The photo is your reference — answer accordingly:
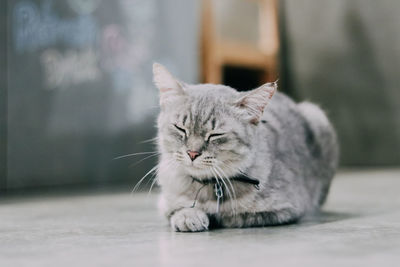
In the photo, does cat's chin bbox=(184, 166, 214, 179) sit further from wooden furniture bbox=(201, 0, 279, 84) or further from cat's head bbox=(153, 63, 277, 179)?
wooden furniture bbox=(201, 0, 279, 84)

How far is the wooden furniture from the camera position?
4906 mm

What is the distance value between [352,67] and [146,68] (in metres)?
2.61

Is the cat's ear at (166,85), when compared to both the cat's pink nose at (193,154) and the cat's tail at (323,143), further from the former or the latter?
the cat's tail at (323,143)

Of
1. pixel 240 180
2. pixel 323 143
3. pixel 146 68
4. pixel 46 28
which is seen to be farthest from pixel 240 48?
pixel 240 180

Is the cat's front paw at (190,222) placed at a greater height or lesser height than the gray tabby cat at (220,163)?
lesser

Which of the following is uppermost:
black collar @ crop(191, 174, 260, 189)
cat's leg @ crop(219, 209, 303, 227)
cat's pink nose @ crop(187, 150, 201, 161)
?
cat's pink nose @ crop(187, 150, 201, 161)

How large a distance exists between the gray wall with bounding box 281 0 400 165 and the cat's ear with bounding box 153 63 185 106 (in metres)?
Result: 4.21

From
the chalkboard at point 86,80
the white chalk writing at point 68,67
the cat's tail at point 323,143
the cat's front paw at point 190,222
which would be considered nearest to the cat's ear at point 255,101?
the cat's front paw at point 190,222

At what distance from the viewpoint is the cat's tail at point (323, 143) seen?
246cm

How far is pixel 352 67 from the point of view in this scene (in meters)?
5.80

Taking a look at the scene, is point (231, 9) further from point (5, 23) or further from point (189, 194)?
point (189, 194)

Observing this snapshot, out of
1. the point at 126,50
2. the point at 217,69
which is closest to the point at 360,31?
the point at 217,69

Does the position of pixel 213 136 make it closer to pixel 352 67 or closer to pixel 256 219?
pixel 256 219

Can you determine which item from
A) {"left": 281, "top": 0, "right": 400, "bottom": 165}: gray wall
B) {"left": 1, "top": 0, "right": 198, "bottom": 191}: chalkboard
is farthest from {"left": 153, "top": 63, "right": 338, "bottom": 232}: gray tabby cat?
{"left": 281, "top": 0, "right": 400, "bottom": 165}: gray wall
